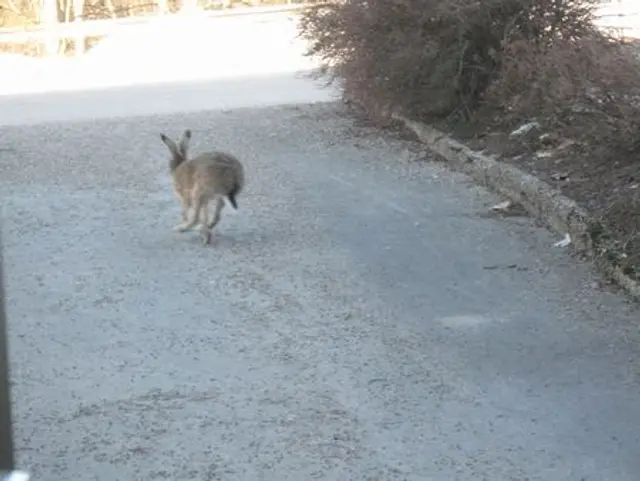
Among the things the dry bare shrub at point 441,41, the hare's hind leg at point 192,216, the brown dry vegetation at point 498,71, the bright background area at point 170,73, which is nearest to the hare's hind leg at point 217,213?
the hare's hind leg at point 192,216

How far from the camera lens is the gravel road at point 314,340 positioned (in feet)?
18.7

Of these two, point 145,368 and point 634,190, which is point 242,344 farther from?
point 634,190

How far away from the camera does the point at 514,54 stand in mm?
12578

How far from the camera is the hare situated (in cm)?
936

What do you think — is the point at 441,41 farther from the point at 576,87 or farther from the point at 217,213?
the point at 217,213

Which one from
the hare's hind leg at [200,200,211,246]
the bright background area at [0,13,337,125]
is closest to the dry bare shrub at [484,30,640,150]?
the hare's hind leg at [200,200,211,246]

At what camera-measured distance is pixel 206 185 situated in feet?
31.0

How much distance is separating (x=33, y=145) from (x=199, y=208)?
5.81 metres

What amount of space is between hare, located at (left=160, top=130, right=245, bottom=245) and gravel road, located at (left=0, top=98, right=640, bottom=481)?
0.21m

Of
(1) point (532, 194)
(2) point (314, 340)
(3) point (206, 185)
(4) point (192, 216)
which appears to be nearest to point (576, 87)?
(1) point (532, 194)

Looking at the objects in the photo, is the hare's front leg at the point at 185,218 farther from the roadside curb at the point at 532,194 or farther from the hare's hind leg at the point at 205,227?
the roadside curb at the point at 532,194

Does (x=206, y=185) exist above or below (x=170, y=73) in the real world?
above

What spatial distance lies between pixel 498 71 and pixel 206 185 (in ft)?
15.6

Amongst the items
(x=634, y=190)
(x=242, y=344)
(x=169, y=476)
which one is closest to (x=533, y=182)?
(x=634, y=190)
